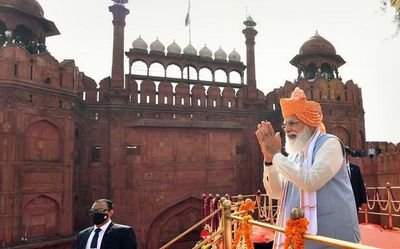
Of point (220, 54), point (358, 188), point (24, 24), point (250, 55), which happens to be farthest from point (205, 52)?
Answer: point (358, 188)

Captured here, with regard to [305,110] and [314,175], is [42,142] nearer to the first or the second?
[305,110]

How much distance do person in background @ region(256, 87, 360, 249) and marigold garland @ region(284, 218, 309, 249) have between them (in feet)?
0.76

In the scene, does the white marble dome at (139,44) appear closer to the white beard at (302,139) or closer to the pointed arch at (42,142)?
the pointed arch at (42,142)

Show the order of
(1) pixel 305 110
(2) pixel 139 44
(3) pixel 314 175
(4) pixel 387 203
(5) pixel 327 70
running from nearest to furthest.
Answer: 1. (3) pixel 314 175
2. (1) pixel 305 110
3. (4) pixel 387 203
4. (2) pixel 139 44
5. (5) pixel 327 70

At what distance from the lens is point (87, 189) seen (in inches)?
519

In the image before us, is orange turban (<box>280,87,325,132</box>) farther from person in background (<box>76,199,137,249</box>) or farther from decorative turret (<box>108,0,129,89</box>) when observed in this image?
decorative turret (<box>108,0,129,89</box>)

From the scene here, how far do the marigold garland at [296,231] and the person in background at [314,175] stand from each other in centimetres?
23

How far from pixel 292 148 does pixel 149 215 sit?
1193 centimetres

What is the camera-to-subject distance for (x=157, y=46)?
15.7 m

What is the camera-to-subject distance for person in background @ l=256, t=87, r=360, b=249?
6.73 feet

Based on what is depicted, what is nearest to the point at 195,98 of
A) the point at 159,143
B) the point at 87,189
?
the point at 159,143

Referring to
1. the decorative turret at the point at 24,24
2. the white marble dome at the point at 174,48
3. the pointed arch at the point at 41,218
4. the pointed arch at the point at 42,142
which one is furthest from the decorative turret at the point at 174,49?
the pointed arch at the point at 41,218

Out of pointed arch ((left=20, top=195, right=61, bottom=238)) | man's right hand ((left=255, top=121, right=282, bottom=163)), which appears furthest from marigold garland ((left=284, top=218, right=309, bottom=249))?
pointed arch ((left=20, top=195, right=61, bottom=238))

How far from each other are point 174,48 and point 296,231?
14856 millimetres
